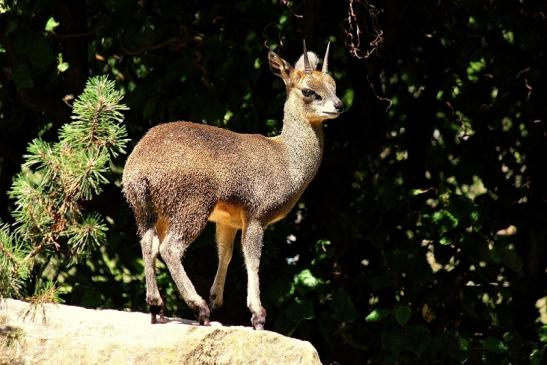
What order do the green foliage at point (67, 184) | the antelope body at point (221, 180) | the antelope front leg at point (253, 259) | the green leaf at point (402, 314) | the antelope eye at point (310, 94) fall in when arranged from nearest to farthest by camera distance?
1. the green foliage at point (67, 184)
2. the antelope body at point (221, 180)
3. the antelope front leg at point (253, 259)
4. the antelope eye at point (310, 94)
5. the green leaf at point (402, 314)

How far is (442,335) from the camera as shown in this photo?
6535 millimetres

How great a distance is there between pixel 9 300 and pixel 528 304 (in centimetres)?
374

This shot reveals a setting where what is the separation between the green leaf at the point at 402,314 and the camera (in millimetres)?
6305

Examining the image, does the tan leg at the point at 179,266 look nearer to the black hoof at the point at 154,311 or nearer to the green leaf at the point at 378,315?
the black hoof at the point at 154,311

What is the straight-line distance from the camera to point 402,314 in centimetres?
632

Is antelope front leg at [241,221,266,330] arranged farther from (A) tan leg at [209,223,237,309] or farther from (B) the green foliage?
(B) the green foliage


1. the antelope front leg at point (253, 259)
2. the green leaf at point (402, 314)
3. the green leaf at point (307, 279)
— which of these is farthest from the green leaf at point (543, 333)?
the antelope front leg at point (253, 259)

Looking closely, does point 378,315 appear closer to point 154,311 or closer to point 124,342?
point 154,311

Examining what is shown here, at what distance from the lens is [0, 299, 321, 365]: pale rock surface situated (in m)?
4.21

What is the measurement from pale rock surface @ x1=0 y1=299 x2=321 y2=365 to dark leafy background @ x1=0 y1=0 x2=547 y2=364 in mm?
1817

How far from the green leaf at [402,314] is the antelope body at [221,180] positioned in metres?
1.63

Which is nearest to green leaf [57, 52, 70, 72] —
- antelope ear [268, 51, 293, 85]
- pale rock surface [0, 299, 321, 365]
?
antelope ear [268, 51, 293, 85]

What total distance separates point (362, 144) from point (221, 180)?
7.87ft

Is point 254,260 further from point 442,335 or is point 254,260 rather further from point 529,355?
point 529,355
